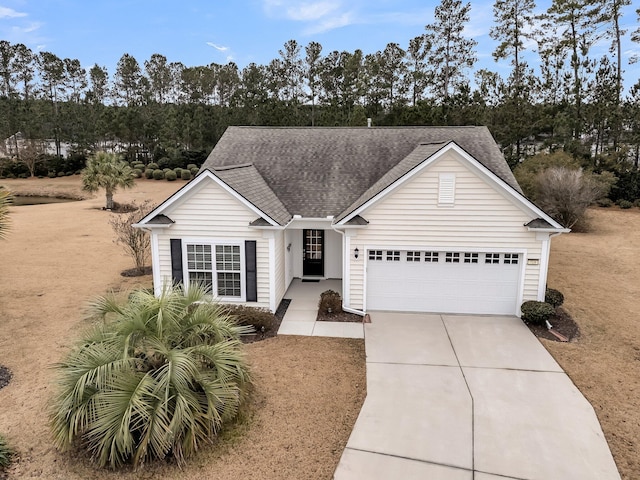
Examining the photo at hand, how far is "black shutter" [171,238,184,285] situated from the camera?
40.3 feet

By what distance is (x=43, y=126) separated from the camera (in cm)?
5103

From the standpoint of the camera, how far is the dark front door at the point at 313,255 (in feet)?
51.8

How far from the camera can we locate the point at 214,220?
39.9 feet

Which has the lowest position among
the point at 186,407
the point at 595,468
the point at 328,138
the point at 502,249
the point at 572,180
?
the point at 595,468

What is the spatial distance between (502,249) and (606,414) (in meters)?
5.04

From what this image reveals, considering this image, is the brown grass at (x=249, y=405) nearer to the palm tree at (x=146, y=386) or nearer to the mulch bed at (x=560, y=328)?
the palm tree at (x=146, y=386)

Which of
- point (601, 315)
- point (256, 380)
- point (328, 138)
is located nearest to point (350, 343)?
point (256, 380)

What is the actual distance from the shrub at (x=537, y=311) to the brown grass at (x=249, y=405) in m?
4.72

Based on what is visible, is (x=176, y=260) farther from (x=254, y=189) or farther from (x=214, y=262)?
(x=254, y=189)

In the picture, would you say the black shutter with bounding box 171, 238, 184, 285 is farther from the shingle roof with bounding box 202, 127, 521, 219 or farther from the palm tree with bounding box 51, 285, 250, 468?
the palm tree with bounding box 51, 285, 250, 468

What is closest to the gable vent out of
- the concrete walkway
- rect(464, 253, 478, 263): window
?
rect(464, 253, 478, 263): window

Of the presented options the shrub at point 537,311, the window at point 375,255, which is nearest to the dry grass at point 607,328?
the shrub at point 537,311

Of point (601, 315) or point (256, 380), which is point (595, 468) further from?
point (601, 315)

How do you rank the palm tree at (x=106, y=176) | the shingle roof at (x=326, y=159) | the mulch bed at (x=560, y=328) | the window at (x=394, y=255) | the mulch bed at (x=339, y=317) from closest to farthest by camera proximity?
1. the mulch bed at (x=560, y=328)
2. the mulch bed at (x=339, y=317)
3. the window at (x=394, y=255)
4. the shingle roof at (x=326, y=159)
5. the palm tree at (x=106, y=176)
